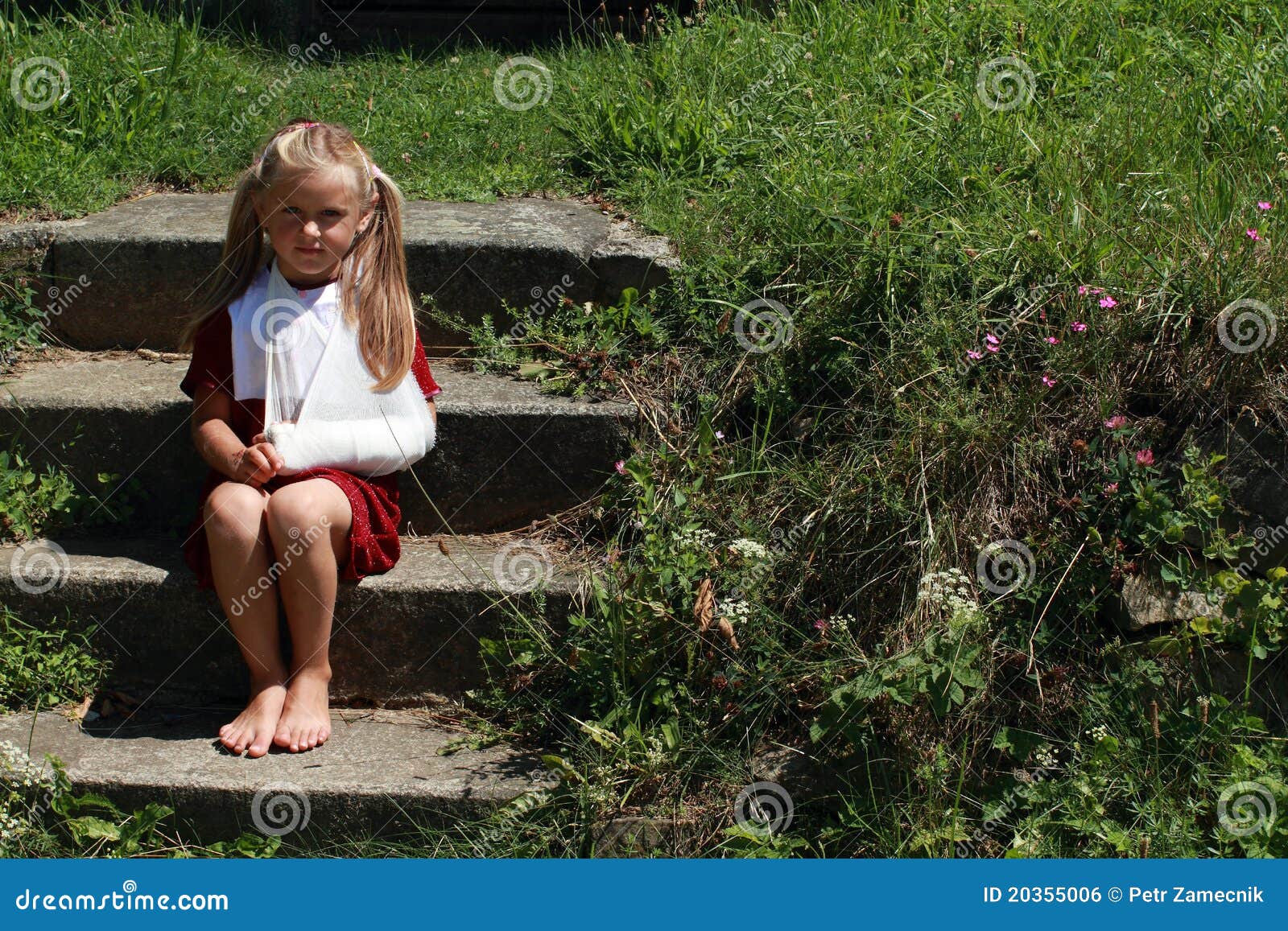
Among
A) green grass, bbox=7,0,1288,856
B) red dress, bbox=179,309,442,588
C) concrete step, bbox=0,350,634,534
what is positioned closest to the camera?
green grass, bbox=7,0,1288,856

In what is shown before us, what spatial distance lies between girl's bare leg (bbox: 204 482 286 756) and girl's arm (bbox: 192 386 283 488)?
0.13ft

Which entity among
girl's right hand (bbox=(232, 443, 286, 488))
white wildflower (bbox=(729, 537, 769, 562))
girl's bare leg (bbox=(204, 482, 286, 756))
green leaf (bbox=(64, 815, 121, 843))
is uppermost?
white wildflower (bbox=(729, 537, 769, 562))

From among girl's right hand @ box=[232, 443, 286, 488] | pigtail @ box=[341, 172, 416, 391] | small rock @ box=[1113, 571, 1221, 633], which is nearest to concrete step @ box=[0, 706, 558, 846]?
girl's right hand @ box=[232, 443, 286, 488]

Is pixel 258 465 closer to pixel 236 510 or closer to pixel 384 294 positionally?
pixel 236 510

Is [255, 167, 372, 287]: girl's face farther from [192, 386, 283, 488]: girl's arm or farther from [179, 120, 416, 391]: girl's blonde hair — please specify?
[192, 386, 283, 488]: girl's arm

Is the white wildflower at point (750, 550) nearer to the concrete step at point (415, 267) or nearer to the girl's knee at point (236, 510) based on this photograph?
the concrete step at point (415, 267)

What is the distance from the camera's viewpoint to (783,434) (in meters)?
2.99

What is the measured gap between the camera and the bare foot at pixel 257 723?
8.76 feet

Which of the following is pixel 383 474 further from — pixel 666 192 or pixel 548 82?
pixel 548 82

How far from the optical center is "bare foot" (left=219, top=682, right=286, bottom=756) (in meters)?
2.67

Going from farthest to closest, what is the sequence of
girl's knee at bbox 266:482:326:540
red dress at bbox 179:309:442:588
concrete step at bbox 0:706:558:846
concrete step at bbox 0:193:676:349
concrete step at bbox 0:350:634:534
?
concrete step at bbox 0:193:676:349 → concrete step at bbox 0:350:634:534 → red dress at bbox 179:309:442:588 → girl's knee at bbox 266:482:326:540 → concrete step at bbox 0:706:558:846

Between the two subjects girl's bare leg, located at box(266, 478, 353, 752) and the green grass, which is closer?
the green grass

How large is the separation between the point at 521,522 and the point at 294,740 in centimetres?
81

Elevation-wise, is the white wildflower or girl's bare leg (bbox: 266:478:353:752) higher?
the white wildflower
